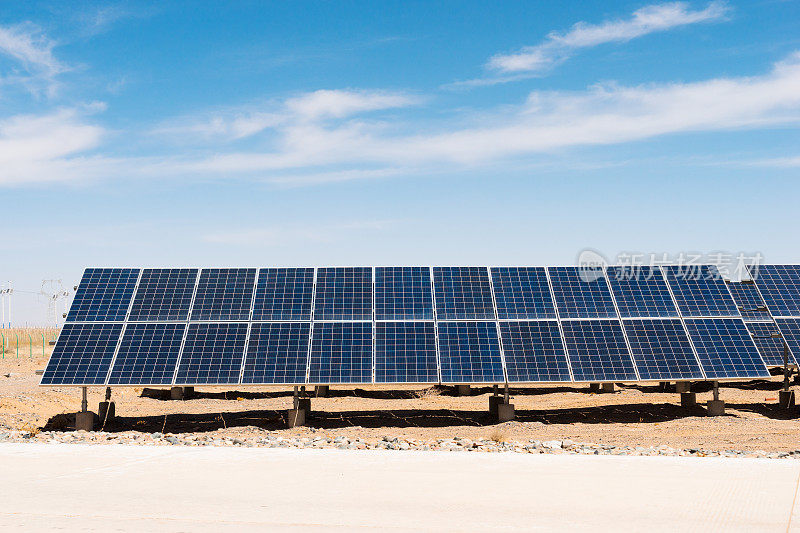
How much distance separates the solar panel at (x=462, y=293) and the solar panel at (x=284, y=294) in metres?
4.04

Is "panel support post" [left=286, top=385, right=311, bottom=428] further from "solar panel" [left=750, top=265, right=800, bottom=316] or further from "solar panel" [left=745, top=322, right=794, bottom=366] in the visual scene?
"solar panel" [left=750, top=265, right=800, bottom=316]

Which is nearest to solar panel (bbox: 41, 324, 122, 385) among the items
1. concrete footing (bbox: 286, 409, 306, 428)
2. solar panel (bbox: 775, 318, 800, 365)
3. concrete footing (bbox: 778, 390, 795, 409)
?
concrete footing (bbox: 286, 409, 306, 428)

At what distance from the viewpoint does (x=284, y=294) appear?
24312 millimetres

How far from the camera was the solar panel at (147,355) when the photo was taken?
69.9 ft

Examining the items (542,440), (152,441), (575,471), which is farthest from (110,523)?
(542,440)

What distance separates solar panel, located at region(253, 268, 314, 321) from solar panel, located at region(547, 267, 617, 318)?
7.84 meters

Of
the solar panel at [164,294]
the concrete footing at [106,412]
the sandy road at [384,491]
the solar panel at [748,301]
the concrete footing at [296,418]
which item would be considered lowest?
the sandy road at [384,491]

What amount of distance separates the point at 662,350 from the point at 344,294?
31.7 ft

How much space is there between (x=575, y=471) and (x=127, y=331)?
14229 millimetres

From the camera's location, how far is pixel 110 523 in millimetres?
10359

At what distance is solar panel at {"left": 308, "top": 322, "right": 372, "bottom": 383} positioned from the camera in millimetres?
21391

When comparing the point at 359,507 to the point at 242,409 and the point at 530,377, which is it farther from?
the point at 242,409

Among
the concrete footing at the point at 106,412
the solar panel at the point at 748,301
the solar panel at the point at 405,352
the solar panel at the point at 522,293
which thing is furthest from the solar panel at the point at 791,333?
the concrete footing at the point at 106,412

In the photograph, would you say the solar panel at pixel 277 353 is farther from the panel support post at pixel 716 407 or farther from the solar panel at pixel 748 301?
the solar panel at pixel 748 301
